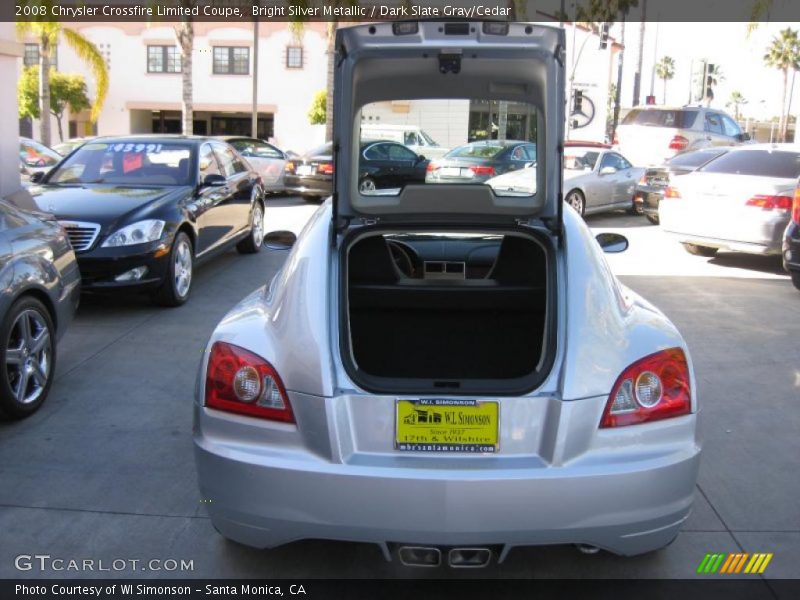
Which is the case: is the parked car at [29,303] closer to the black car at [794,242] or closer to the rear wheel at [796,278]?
the black car at [794,242]

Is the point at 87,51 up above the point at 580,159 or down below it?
above

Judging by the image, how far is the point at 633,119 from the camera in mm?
19453

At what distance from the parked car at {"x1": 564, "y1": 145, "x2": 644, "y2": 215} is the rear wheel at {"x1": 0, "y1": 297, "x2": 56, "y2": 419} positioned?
10635mm

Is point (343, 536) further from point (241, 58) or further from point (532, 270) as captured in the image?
point (241, 58)

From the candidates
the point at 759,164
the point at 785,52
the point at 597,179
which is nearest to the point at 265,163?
the point at 597,179

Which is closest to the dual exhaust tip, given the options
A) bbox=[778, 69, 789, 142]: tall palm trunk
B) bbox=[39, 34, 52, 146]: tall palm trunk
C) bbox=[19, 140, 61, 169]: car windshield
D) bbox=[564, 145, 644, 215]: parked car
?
bbox=[564, 145, 644, 215]: parked car

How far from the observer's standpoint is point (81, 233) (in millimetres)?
7133

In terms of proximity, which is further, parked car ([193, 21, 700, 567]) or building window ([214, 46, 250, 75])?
building window ([214, 46, 250, 75])

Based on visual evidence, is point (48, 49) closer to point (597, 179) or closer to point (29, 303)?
point (597, 179)

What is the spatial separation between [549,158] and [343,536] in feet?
5.60

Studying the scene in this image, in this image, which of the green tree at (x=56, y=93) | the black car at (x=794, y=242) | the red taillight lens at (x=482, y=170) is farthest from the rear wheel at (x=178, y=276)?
the green tree at (x=56, y=93)

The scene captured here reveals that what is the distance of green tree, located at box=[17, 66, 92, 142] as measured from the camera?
36.7 meters

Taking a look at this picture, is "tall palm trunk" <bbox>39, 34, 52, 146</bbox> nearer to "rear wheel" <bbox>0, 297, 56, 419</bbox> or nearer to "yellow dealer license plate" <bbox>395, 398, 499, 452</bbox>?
"rear wheel" <bbox>0, 297, 56, 419</bbox>

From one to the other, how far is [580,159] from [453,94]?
1202 cm
